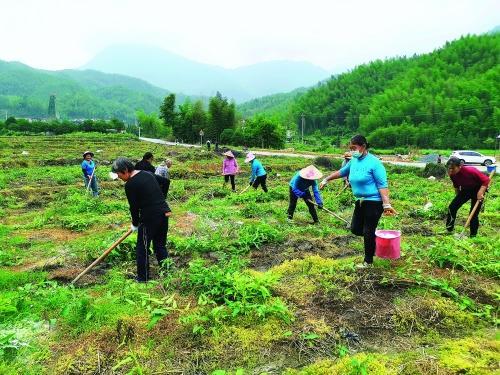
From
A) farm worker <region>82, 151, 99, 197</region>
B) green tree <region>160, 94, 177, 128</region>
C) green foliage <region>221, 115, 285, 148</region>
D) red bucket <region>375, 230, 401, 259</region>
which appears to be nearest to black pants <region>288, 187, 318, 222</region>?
red bucket <region>375, 230, 401, 259</region>

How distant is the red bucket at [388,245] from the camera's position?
533cm

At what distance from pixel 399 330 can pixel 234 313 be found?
5.33ft

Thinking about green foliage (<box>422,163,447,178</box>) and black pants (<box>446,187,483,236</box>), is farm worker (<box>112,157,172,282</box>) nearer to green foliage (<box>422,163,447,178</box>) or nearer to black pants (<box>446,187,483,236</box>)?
black pants (<box>446,187,483,236</box>)

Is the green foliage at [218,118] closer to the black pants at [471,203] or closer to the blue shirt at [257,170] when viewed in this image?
the blue shirt at [257,170]

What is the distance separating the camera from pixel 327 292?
176 inches

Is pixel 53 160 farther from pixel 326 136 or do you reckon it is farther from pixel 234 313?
pixel 326 136

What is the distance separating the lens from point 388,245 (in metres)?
5.35

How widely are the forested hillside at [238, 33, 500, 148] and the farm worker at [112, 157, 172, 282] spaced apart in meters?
53.1

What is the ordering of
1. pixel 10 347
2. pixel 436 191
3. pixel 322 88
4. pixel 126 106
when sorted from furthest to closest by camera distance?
1. pixel 126 106
2. pixel 322 88
3. pixel 436 191
4. pixel 10 347

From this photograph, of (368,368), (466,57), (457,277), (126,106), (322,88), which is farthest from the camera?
(126,106)

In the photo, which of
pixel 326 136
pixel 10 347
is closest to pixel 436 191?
pixel 10 347

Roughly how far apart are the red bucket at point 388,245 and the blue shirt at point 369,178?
0.70 meters

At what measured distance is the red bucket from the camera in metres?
5.33

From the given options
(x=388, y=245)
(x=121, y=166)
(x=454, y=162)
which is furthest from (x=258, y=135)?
(x=121, y=166)
